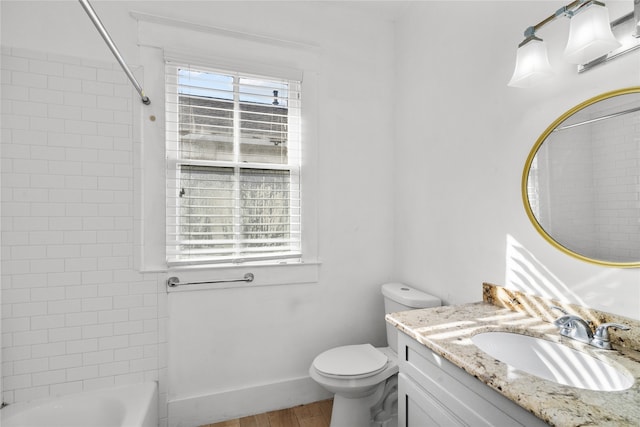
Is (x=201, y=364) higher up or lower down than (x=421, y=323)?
lower down

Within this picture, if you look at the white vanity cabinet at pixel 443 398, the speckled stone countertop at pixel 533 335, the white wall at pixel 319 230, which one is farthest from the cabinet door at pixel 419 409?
the white wall at pixel 319 230

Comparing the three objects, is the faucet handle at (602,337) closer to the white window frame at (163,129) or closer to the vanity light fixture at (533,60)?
the vanity light fixture at (533,60)

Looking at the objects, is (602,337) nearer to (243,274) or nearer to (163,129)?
(243,274)

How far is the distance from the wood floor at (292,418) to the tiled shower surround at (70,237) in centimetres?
60

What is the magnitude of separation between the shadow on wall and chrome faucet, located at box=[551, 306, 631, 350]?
0.08 m

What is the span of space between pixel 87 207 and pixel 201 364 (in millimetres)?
1097

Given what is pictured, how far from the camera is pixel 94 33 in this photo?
167 cm

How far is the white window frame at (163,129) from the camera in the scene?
1.75 metres

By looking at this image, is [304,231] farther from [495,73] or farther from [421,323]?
[495,73]

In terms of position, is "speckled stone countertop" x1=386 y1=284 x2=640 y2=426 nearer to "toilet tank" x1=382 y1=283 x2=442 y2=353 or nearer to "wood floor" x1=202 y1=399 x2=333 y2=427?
"toilet tank" x1=382 y1=283 x2=442 y2=353

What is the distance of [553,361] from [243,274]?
1545 mm

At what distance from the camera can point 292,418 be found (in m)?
1.91

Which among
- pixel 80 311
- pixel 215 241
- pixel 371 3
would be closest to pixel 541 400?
pixel 215 241

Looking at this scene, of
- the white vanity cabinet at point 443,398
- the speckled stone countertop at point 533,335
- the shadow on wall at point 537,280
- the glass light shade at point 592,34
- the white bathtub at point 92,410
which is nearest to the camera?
the speckled stone countertop at point 533,335
